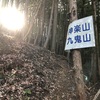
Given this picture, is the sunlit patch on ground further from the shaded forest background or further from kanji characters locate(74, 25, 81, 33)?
kanji characters locate(74, 25, 81, 33)

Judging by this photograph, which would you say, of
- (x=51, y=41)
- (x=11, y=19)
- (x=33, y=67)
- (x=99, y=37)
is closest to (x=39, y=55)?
(x=33, y=67)

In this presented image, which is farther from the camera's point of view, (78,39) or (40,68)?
(40,68)

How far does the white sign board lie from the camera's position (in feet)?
11.9

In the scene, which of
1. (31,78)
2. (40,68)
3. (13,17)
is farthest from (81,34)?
(13,17)

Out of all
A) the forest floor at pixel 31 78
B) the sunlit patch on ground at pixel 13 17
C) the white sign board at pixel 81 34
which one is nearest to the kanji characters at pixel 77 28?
the white sign board at pixel 81 34

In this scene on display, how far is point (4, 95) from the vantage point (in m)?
5.18

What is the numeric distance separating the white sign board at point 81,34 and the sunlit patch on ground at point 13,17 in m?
7.49

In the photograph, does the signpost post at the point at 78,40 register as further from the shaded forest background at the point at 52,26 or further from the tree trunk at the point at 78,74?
the shaded forest background at the point at 52,26

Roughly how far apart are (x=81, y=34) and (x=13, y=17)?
353 inches

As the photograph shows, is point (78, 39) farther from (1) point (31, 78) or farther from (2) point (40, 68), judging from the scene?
(2) point (40, 68)

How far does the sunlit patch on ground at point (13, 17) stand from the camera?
11.5 metres

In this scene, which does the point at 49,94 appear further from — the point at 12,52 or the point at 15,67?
the point at 12,52

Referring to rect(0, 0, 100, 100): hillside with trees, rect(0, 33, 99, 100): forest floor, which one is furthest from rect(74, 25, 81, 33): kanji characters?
rect(0, 33, 99, 100): forest floor

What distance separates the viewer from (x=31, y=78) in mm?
6184
